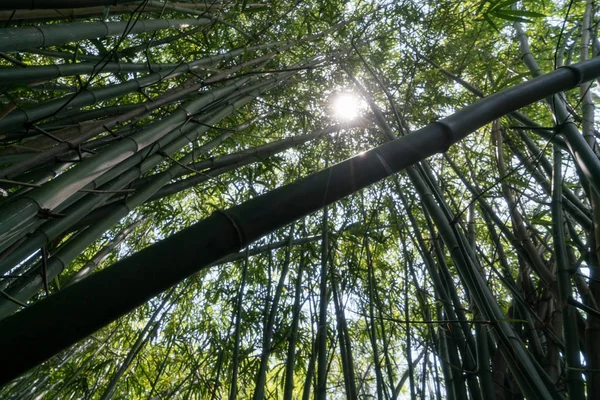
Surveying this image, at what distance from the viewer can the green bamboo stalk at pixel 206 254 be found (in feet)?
1.87

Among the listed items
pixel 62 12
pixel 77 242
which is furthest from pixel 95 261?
pixel 62 12

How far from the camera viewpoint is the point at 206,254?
69cm

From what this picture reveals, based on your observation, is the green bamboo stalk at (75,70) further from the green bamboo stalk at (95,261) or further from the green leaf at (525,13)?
the green leaf at (525,13)

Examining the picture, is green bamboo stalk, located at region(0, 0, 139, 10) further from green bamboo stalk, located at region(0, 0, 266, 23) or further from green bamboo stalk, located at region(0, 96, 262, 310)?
green bamboo stalk, located at region(0, 96, 262, 310)

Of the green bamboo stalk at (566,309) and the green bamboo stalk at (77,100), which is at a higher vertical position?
the green bamboo stalk at (77,100)

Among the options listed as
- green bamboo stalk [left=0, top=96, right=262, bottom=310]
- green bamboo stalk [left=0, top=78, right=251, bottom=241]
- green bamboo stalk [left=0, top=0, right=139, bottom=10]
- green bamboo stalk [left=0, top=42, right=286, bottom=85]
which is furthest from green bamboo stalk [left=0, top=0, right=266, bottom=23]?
green bamboo stalk [left=0, top=96, right=262, bottom=310]

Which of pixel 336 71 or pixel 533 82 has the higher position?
pixel 336 71

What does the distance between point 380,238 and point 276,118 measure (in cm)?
134

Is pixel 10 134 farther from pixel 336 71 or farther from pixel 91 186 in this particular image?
pixel 336 71

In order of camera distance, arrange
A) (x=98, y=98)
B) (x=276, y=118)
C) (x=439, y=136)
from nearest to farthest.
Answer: (x=439, y=136) < (x=98, y=98) < (x=276, y=118)

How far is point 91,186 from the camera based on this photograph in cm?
117

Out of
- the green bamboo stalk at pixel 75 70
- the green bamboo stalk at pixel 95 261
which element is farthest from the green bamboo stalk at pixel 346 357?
the green bamboo stalk at pixel 95 261

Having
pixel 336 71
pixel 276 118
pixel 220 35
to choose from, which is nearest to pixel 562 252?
pixel 336 71

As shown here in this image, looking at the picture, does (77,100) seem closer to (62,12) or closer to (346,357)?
(62,12)
